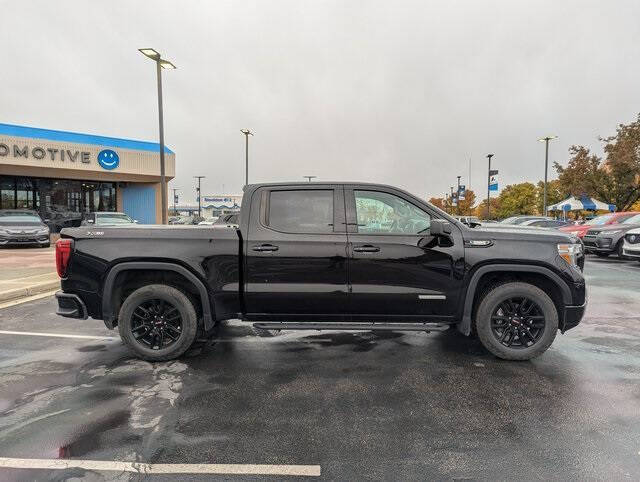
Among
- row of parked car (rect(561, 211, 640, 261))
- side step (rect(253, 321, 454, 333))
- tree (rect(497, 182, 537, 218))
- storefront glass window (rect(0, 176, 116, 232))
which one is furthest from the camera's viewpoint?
tree (rect(497, 182, 537, 218))

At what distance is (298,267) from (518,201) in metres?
85.2

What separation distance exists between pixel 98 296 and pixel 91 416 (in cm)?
159

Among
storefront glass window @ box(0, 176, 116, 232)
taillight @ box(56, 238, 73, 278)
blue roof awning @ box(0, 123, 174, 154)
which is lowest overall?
taillight @ box(56, 238, 73, 278)

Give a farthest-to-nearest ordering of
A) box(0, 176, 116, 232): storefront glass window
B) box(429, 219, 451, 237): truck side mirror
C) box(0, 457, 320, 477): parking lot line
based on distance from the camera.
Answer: box(0, 176, 116, 232): storefront glass window
box(429, 219, 451, 237): truck side mirror
box(0, 457, 320, 477): parking lot line

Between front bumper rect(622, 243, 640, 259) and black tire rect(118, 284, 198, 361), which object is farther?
front bumper rect(622, 243, 640, 259)

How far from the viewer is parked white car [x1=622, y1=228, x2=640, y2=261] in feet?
42.4

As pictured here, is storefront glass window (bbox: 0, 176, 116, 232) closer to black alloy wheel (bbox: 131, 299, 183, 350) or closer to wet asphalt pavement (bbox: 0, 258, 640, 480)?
wet asphalt pavement (bbox: 0, 258, 640, 480)

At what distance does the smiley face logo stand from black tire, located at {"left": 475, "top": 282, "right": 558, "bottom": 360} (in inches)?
1068

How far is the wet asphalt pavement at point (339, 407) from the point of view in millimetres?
2916

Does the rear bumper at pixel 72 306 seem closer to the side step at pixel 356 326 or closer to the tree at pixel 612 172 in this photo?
the side step at pixel 356 326

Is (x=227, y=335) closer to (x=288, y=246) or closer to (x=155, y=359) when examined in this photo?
(x=155, y=359)

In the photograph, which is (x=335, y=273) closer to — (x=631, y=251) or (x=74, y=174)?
(x=631, y=251)

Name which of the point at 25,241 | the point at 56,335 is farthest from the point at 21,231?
the point at 56,335

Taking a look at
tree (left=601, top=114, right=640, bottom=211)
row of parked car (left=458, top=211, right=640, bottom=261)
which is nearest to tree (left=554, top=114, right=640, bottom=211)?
tree (left=601, top=114, right=640, bottom=211)
